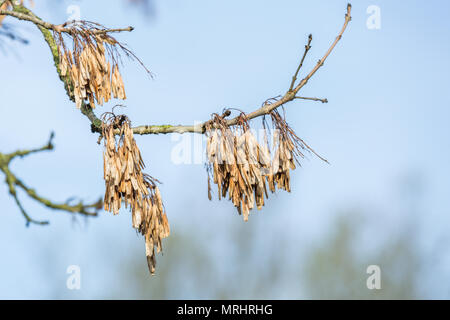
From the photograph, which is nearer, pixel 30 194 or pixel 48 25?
pixel 30 194

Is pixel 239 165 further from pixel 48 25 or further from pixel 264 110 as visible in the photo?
pixel 48 25

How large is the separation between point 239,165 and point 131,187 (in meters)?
1.05

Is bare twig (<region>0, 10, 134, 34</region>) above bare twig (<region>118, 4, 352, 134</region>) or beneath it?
above

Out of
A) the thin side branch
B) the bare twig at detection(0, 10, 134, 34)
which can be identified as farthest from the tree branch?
the thin side branch

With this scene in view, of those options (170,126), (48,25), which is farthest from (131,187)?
(48,25)

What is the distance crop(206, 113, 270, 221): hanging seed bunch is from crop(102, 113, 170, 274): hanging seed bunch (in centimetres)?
60

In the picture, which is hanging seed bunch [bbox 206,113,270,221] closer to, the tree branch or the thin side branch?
the tree branch

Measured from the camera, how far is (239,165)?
6.69m

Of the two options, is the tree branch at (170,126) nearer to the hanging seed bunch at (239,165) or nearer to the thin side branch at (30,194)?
the hanging seed bunch at (239,165)

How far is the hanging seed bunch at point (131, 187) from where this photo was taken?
6.67 m

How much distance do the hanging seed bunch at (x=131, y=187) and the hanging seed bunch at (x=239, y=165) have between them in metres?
0.60

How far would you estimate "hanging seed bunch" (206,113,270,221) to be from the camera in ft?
21.9

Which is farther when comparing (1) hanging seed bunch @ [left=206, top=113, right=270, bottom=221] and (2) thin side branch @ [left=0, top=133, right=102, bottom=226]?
(1) hanging seed bunch @ [left=206, top=113, right=270, bottom=221]
